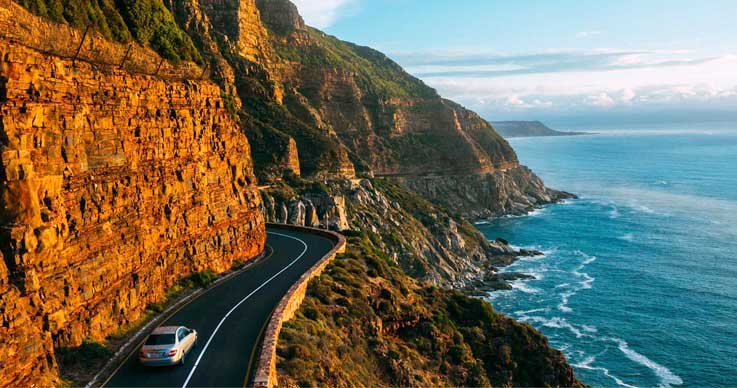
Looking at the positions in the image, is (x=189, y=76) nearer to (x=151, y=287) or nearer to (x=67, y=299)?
(x=151, y=287)

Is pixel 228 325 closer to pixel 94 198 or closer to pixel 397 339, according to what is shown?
pixel 94 198

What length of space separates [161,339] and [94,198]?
18.4 feet

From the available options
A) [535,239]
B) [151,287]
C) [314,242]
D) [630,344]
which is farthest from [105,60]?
[535,239]

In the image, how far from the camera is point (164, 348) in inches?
774

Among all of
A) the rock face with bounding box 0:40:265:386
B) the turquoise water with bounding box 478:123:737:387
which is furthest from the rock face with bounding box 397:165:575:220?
the rock face with bounding box 0:40:265:386

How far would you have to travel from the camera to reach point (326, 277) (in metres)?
35.5

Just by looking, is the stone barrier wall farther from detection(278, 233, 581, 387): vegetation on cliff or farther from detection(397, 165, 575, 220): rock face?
detection(397, 165, 575, 220): rock face

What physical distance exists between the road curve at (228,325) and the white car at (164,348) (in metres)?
0.31

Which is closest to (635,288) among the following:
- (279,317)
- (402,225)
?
(402,225)

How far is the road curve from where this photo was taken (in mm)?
19172

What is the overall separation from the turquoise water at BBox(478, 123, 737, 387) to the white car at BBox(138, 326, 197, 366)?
121 ft

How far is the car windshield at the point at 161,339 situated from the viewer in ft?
65.3

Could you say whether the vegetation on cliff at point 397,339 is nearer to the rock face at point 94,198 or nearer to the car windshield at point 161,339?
the car windshield at point 161,339

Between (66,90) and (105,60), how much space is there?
13.6ft
